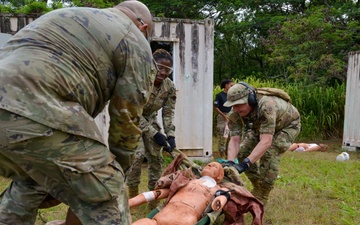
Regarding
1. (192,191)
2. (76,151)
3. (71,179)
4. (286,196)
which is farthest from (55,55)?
(286,196)

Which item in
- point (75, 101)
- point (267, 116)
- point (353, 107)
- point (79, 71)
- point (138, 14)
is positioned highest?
point (138, 14)

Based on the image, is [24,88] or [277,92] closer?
[24,88]

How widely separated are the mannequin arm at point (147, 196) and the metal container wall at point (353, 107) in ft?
23.8

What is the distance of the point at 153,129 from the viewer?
424 cm

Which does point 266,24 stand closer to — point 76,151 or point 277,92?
point 277,92

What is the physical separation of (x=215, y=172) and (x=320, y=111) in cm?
827

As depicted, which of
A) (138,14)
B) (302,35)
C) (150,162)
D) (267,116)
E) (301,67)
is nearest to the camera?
(138,14)

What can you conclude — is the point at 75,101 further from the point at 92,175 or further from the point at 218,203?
the point at 218,203

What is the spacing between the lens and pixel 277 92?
4.29m

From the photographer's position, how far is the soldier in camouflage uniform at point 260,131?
12.7ft

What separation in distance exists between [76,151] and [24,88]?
40cm

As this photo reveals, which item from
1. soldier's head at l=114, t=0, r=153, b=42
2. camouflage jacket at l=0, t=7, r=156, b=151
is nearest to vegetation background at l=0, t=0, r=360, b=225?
camouflage jacket at l=0, t=7, r=156, b=151

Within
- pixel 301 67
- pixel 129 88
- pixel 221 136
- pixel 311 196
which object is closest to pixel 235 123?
pixel 311 196

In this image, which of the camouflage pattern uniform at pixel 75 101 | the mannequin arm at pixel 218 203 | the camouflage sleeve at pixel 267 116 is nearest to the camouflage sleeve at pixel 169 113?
the camouflage sleeve at pixel 267 116
